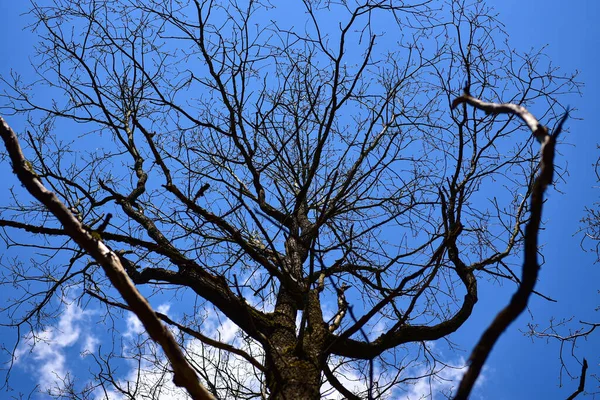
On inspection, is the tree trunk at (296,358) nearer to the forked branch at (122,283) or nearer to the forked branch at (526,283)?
the forked branch at (122,283)

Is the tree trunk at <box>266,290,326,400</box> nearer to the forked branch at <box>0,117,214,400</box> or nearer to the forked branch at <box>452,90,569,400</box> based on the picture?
the forked branch at <box>0,117,214,400</box>

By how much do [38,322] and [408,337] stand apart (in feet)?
9.74

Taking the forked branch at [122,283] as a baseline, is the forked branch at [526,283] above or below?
below

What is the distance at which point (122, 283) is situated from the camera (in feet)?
Result: 4.62

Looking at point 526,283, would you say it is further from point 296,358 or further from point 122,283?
point 296,358

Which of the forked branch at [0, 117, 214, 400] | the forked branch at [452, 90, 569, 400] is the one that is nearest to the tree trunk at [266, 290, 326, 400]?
the forked branch at [0, 117, 214, 400]

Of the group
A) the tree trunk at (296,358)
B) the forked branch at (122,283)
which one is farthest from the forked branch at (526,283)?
the tree trunk at (296,358)

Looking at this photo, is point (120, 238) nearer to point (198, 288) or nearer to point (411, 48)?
point (198, 288)

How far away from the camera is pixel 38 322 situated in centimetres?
415

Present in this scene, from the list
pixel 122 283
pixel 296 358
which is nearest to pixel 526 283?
pixel 122 283

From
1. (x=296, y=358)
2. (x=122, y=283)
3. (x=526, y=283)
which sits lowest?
(x=526, y=283)

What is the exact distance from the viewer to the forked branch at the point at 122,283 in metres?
1.39

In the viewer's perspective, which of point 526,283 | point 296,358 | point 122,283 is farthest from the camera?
point 296,358

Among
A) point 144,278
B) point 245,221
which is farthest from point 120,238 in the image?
point 245,221
